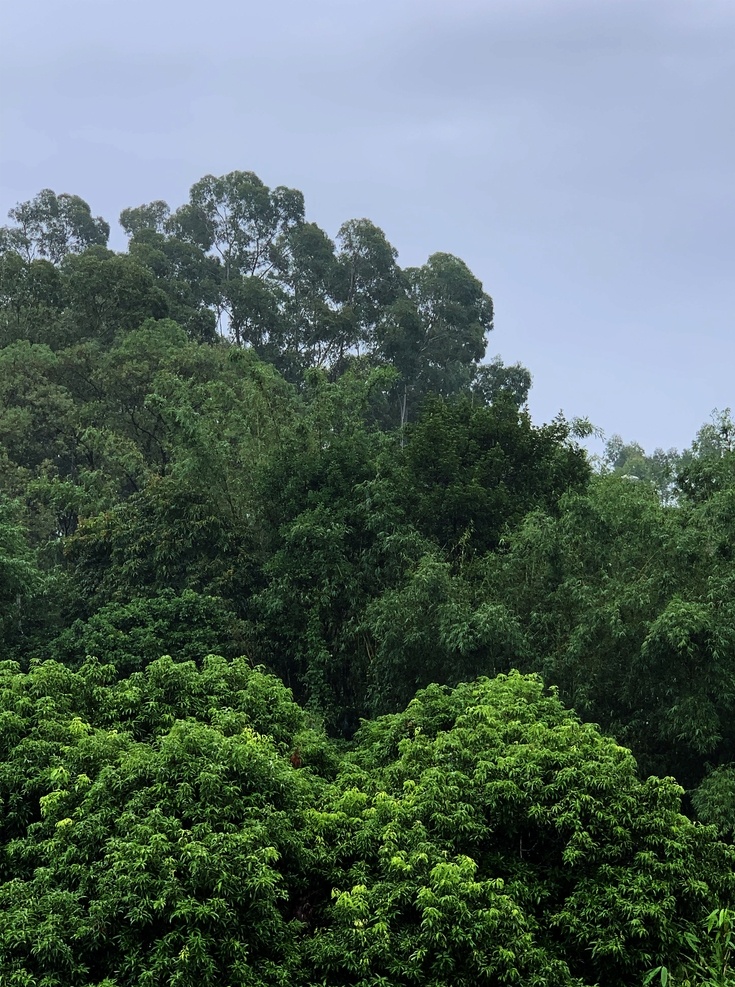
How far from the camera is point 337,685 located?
53.0 ft

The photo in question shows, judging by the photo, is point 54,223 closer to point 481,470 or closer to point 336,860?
point 481,470

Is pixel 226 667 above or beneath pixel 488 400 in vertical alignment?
beneath

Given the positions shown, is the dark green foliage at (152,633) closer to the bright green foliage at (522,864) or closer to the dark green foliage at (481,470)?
the dark green foliage at (481,470)

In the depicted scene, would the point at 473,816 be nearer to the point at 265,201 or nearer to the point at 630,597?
the point at 630,597

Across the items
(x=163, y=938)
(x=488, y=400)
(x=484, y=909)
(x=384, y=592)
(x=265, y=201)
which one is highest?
(x=265, y=201)

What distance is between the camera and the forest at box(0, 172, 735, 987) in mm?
7363

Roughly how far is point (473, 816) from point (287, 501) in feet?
30.9

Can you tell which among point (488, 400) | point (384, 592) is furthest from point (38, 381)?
point (488, 400)

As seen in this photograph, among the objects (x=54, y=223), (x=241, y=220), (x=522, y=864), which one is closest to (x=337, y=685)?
(x=522, y=864)

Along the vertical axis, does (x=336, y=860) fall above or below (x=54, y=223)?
below

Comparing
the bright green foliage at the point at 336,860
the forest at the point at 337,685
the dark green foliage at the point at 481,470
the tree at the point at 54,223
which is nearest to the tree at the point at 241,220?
the tree at the point at 54,223

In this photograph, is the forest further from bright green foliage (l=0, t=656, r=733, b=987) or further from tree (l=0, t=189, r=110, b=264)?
tree (l=0, t=189, r=110, b=264)

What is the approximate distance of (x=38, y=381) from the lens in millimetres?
25125

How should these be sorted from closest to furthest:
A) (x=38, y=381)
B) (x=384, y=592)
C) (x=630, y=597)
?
(x=630, y=597) < (x=384, y=592) < (x=38, y=381)
